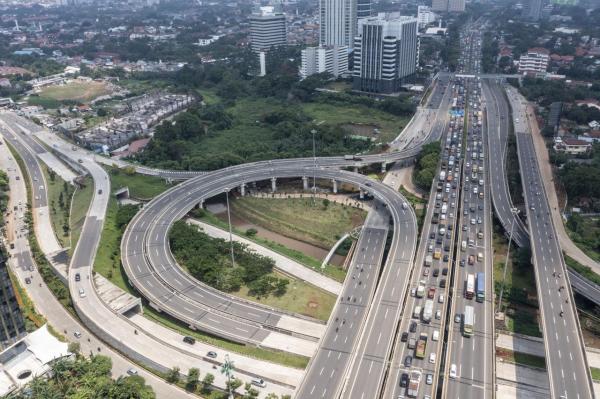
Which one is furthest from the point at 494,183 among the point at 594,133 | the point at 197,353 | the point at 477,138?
the point at 197,353

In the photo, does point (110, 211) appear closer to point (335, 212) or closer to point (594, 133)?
point (335, 212)

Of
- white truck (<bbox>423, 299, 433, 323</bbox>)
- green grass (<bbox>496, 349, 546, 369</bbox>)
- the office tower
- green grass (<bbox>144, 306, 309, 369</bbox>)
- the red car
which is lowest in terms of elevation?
green grass (<bbox>496, 349, 546, 369</bbox>)

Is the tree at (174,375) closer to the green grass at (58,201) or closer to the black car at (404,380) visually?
the black car at (404,380)

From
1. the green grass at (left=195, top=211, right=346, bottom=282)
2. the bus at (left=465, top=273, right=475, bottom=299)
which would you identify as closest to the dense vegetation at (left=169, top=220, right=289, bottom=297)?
the green grass at (left=195, top=211, right=346, bottom=282)

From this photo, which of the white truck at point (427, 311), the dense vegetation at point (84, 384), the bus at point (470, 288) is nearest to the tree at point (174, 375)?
the dense vegetation at point (84, 384)

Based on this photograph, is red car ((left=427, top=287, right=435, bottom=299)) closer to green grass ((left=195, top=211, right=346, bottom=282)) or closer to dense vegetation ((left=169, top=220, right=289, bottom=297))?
green grass ((left=195, top=211, right=346, bottom=282))

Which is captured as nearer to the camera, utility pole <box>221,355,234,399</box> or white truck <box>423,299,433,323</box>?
utility pole <box>221,355,234,399</box>
